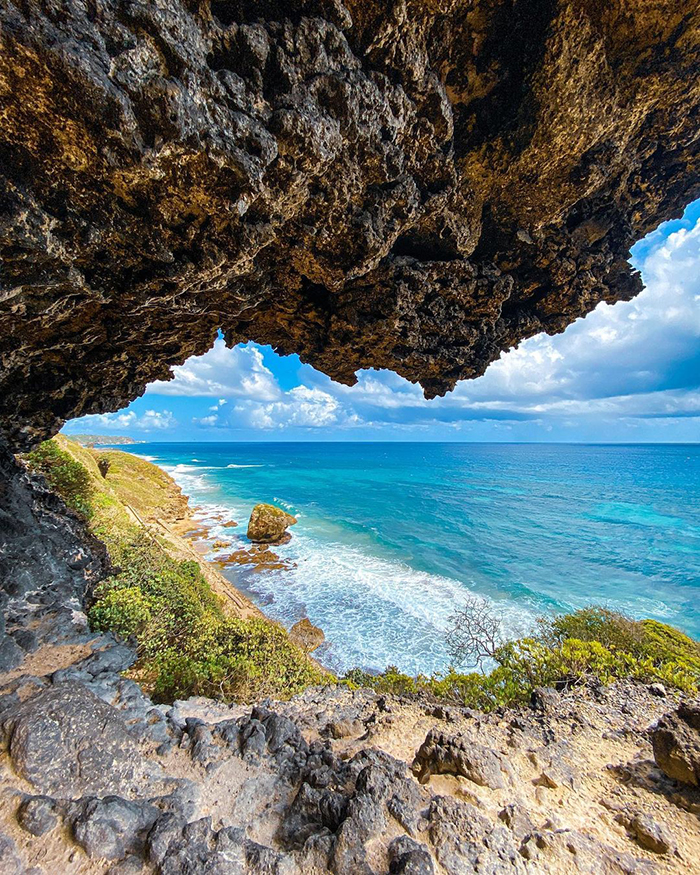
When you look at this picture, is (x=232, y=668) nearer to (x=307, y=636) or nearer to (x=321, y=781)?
(x=321, y=781)

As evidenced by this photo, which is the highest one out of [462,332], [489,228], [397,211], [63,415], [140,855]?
[489,228]

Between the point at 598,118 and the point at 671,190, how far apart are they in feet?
14.1

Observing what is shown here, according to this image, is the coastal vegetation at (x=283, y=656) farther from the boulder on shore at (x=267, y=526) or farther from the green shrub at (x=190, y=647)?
the boulder on shore at (x=267, y=526)

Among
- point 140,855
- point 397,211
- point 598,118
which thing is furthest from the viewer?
point 397,211

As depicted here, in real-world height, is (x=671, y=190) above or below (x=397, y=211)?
above

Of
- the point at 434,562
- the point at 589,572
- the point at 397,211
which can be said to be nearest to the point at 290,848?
the point at 397,211

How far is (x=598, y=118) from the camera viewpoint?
6.45 m

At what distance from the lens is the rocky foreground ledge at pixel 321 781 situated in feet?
13.7

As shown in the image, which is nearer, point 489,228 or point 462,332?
point 489,228

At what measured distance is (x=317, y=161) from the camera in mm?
5137

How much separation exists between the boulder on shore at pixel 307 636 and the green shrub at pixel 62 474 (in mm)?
12901

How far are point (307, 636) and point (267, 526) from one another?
16903mm

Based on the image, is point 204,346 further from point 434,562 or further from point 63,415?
point 434,562

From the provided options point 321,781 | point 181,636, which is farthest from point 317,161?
point 181,636
